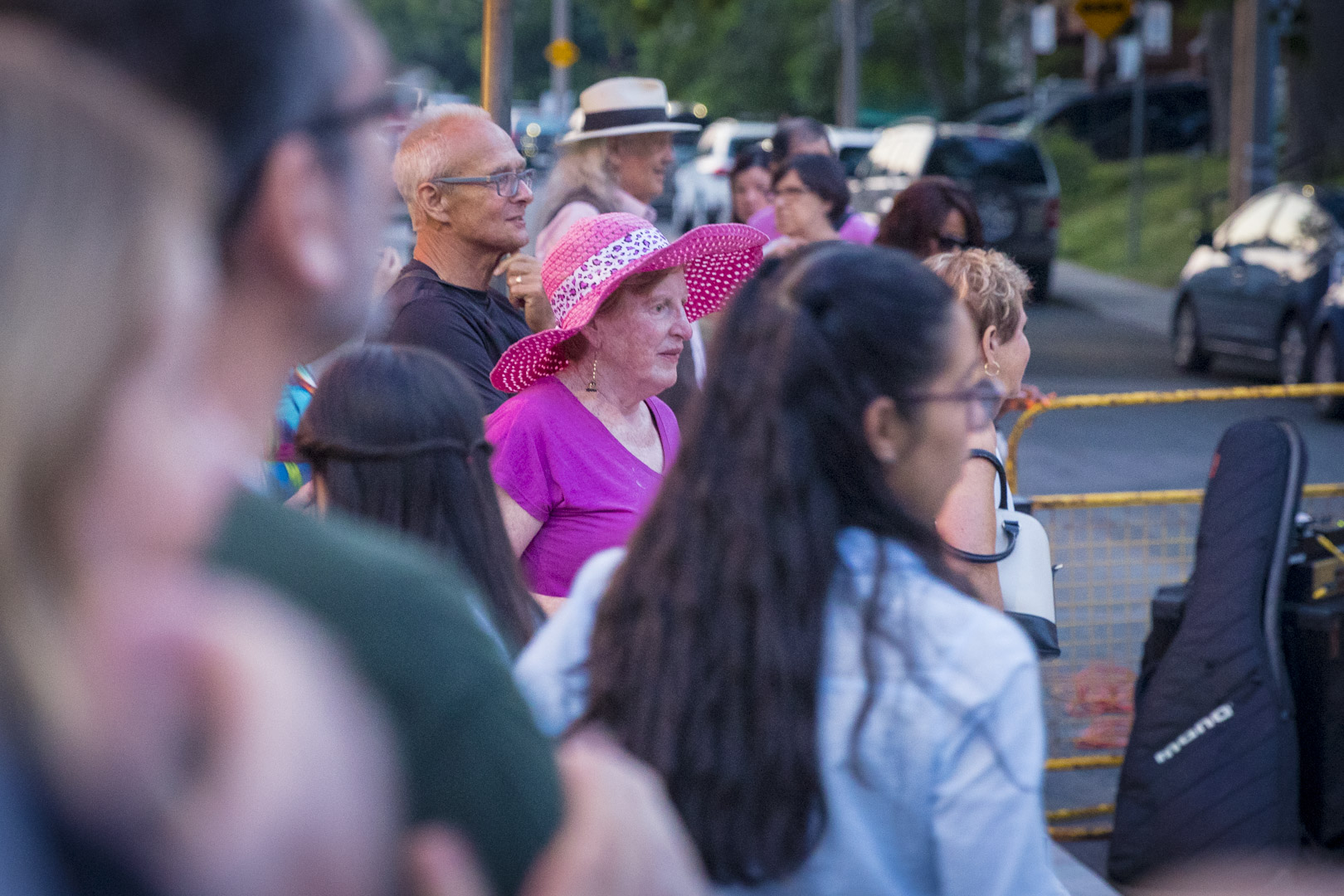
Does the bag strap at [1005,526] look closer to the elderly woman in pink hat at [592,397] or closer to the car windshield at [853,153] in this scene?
the elderly woman in pink hat at [592,397]

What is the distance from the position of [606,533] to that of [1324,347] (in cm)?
916

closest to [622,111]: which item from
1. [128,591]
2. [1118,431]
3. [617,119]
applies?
[617,119]

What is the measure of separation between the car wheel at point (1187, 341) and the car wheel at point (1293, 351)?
Answer: 1.70m

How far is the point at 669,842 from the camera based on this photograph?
39.5 inches

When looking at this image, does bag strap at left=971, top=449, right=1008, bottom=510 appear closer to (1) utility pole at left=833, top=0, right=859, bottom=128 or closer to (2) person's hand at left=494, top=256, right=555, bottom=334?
(2) person's hand at left=494, top=256, right=555, bottom=334

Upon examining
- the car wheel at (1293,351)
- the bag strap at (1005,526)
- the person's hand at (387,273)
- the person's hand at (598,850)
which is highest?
the person's hand at (598,850)

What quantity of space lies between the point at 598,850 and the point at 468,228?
3470 millimetres

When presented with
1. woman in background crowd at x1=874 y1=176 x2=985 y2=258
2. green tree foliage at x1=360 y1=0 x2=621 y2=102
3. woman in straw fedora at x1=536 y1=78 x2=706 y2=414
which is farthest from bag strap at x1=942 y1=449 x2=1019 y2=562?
green tree foliage at x1=360 y1=0 x2=621 y2=102

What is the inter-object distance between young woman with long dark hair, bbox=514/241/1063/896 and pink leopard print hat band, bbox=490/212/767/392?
1.68 metres

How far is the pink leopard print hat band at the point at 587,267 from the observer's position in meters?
3.50

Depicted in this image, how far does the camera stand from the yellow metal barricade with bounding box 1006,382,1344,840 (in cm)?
518

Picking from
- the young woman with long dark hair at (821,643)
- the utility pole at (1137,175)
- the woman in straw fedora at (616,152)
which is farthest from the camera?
the utility pole at (1137,175)

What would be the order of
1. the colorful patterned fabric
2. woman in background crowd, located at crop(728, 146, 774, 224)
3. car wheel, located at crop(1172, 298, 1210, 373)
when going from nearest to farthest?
the colorful patterned fabric < woman in background crowd, located at crop(728, 146, 774, 224) < car wheel, located at crop(1172, 298, 1210, 373)

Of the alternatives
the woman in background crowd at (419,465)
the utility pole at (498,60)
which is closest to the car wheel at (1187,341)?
the utility pole at (498,60)
